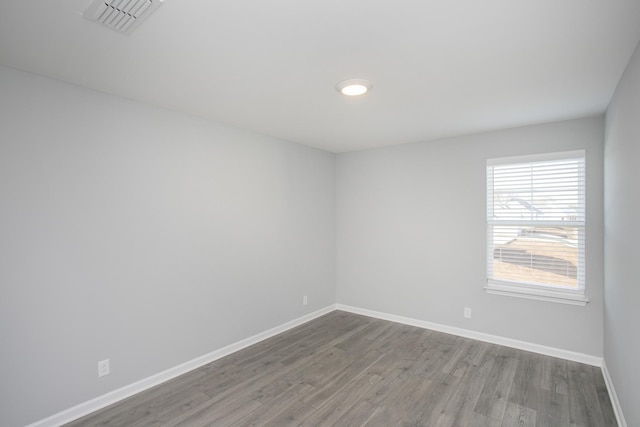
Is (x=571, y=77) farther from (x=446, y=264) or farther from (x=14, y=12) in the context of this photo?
(x=14, y=12)

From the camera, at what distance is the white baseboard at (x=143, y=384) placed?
2.39m

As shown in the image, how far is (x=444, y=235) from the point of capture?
4.24m

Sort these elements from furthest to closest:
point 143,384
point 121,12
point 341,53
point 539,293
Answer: point 539,293 → point 143,384 → point 341,53 → point 121,12

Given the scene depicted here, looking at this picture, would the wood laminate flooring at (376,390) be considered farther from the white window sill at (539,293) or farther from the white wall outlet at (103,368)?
the white window sill at (539,293)

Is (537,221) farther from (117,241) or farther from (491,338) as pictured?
(117,241)

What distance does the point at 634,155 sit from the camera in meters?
2.02

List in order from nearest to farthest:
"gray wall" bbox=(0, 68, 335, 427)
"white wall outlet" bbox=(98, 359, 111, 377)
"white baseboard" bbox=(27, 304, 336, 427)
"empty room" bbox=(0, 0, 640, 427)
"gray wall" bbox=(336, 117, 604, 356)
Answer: "empty room" bbox=(0, 0, 640, 427) → "gray wall" bbox=(0, 68, 335, 427) → "white baseboard" bbox=(27, 304, 336, 427) → "white wall outlet" bbox=(98, 359, 111, 377) → "gray wall" bbox=(336, 117, 604, 356)

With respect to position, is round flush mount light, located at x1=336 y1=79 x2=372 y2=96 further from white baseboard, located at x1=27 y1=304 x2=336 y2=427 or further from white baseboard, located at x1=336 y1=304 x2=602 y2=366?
white baseboard, located at x1=336 y1=304 x2=602 y2=366

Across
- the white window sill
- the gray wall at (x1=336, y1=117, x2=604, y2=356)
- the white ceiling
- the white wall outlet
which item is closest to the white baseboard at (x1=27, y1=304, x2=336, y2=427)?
the white wall outlet

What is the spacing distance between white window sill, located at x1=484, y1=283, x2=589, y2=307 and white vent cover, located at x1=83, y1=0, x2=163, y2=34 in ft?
13.6

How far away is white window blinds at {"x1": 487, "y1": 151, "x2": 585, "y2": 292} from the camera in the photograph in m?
3.41

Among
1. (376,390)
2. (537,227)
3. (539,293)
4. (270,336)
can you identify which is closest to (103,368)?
(270,336)

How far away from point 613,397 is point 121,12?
14.2ft

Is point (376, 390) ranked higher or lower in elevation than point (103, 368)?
lower
